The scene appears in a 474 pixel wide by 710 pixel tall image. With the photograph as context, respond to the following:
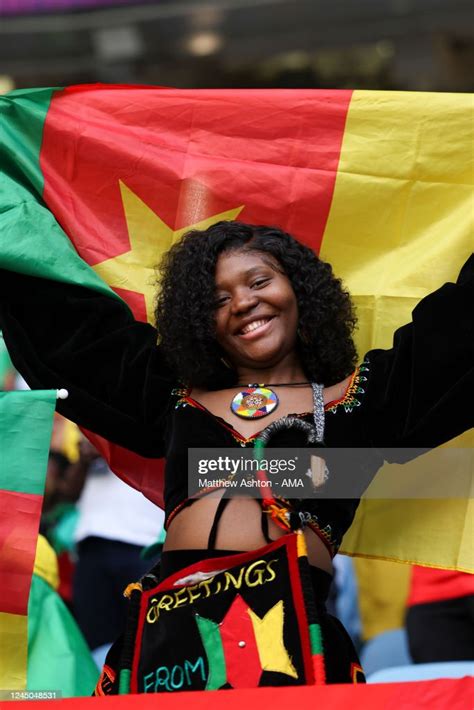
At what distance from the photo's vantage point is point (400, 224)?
130 inches

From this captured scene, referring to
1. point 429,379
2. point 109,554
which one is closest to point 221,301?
point 429,379

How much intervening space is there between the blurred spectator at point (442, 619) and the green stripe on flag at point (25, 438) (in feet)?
6.47

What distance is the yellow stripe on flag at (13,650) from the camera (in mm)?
2838

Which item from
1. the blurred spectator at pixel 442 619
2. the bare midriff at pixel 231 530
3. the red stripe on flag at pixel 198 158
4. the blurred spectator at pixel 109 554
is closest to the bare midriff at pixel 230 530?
the bare midriff at pixel 231 530

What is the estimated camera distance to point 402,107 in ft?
10.8

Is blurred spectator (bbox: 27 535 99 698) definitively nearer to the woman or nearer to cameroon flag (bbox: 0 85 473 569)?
cameroon flag (bbox: 0 85 473 569)

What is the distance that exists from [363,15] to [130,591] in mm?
6043

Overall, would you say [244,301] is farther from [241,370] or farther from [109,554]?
[109,554]

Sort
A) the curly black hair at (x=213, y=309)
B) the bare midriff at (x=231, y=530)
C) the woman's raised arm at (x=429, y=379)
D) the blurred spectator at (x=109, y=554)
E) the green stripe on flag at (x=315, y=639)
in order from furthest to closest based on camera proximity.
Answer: the blurred spectator at (x=109, y=554) < the curly black hair at (x=213, y=309) < the woman's raised arm at (x=429, y=379) < the bare midriff at (x=231, y=530) < the green stripe on flag at (x=315, y=639)

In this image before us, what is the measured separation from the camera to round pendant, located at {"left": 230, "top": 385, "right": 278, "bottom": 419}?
2766 millimetres

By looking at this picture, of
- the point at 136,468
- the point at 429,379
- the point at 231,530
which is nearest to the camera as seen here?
the point at 231,530

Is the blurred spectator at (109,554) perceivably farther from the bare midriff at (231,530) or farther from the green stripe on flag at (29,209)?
the bare midriff at (231,530)

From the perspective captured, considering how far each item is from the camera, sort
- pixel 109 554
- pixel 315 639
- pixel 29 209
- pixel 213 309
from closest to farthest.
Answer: pixel 315 639
pixel 213 309
pixel 29 209
pixel 109 554

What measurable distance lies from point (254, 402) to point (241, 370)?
0.59ft
